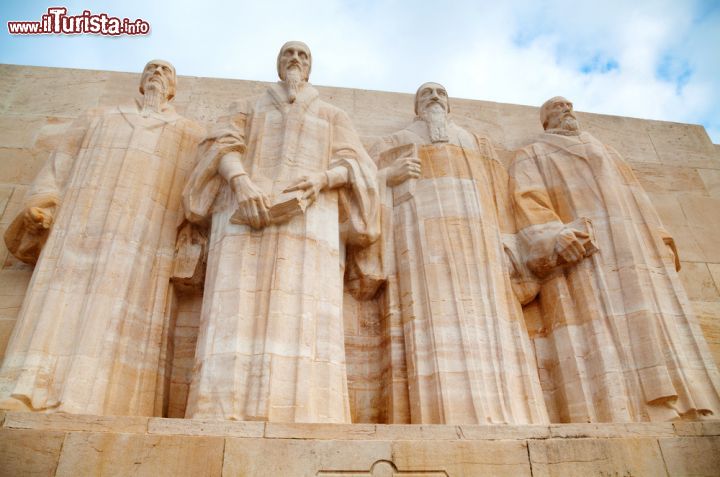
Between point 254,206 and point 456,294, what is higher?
point 254,206

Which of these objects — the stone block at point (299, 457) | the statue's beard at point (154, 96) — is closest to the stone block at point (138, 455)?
the stone block at point (299, 457)

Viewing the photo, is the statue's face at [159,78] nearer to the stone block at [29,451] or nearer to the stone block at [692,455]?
the stone block at [29,451]

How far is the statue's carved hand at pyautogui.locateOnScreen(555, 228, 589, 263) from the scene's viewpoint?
7.34 metres

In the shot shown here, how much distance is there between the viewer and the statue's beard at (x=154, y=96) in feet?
26.7

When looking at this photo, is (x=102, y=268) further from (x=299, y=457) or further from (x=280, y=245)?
(x=299, y=457)

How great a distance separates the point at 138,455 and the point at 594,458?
3.27 metres

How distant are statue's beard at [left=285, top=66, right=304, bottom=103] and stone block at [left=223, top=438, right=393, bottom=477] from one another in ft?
14.7

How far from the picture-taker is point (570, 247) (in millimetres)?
7336

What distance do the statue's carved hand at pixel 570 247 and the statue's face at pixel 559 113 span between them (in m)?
2.42

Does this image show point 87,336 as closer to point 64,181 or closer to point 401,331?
point 64,181

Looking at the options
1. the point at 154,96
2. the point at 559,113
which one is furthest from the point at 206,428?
the point at 559,113

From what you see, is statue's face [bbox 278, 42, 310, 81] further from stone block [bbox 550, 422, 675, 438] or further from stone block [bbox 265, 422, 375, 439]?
stone block [bbox 550, 422, 675, 438]

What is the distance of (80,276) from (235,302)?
168cm

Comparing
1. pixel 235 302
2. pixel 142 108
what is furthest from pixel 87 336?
pixel 142 108
